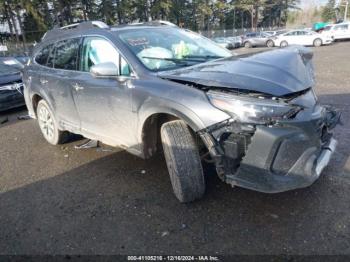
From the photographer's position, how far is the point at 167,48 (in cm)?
383

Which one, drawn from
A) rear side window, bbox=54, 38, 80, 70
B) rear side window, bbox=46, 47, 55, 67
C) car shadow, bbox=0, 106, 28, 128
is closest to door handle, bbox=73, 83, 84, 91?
rear side window, bbox=54, 38, 80, 70

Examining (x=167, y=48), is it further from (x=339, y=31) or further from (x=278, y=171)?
(x=339, y=31)

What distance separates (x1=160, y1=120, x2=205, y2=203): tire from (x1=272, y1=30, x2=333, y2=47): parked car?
26.0m

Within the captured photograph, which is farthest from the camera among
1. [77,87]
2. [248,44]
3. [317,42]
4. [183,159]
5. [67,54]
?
[248,44]

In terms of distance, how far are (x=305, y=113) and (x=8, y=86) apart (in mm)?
7778

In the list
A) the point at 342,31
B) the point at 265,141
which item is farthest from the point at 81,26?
the point at 342,31

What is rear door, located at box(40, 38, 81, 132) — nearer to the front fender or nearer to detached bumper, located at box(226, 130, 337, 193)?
the front fender

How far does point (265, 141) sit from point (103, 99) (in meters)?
2.05

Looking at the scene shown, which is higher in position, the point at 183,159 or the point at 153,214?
the point at 183,159

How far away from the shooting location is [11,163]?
4.93m

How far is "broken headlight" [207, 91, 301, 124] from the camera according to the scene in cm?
262

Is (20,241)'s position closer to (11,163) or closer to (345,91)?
(11,163)

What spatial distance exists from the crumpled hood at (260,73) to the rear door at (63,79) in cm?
167

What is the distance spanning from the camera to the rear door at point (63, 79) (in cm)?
439
